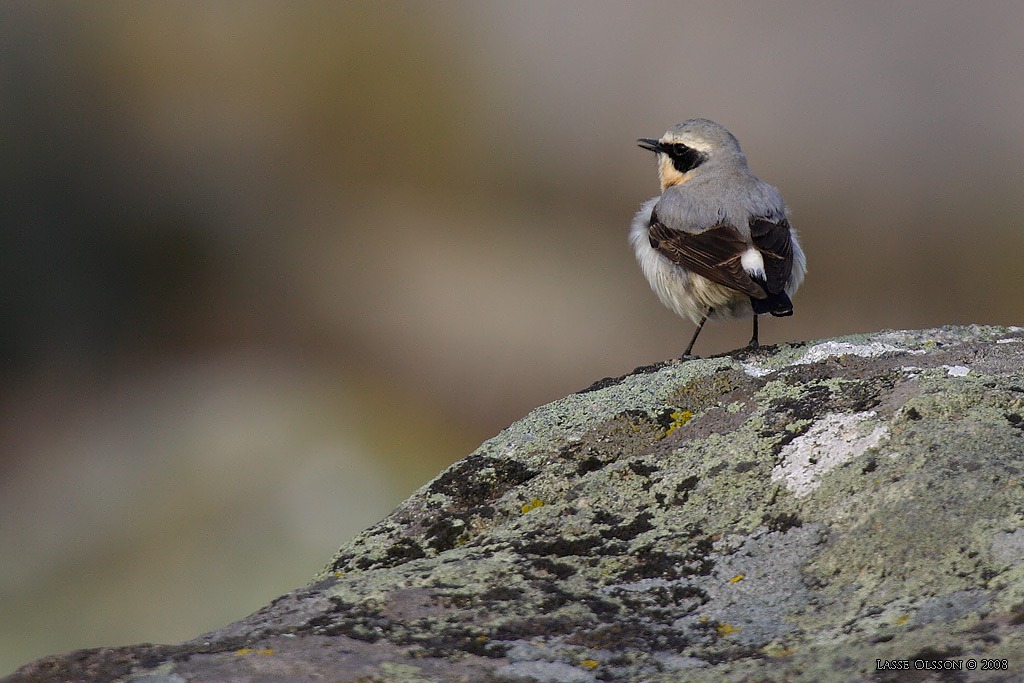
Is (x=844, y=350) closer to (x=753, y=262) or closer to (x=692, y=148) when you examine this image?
(x=753, y=262)

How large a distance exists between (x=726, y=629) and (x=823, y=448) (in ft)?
3.31

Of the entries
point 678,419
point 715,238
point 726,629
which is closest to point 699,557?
point 726,629

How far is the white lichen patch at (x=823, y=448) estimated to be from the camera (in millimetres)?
2988

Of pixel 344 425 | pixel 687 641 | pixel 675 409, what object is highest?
pixel 344 425

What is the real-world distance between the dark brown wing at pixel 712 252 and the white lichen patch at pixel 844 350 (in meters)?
1.20

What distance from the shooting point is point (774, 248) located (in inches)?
232

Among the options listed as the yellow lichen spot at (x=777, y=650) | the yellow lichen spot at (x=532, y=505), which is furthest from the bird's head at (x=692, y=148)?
the yellow lichen spot at (x=777, y=650)

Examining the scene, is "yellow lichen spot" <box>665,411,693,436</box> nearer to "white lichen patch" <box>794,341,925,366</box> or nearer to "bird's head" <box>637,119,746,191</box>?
"white lichen patch" <box>794,341,925,366</box>

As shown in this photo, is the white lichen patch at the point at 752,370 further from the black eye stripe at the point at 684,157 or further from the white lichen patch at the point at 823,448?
the black eye stripe at the point at 684,157

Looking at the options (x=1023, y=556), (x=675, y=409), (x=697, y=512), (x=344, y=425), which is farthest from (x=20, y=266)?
(x=1023, y=556)

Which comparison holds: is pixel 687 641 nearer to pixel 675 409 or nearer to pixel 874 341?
pixel 675 409

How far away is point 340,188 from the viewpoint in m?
13.4

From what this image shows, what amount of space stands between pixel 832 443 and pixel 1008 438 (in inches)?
19.5

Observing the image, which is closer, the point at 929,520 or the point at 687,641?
the point at 687,641
